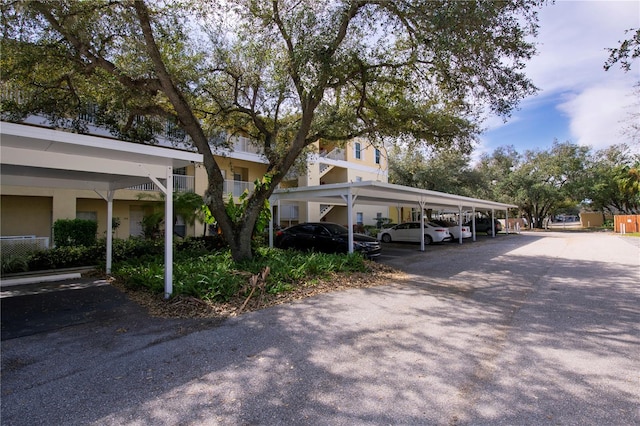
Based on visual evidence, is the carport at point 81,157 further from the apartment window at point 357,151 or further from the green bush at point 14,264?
the apartment window at point 357,151

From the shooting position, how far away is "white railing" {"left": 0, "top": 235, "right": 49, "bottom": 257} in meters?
10.0

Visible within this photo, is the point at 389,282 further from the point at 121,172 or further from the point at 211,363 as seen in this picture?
the point at 121,172

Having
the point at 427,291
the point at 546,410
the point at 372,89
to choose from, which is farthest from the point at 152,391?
the point at 372,89

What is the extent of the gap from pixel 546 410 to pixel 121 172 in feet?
23.5

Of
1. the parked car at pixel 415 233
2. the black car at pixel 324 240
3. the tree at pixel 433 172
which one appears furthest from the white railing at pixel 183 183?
the tree at pixel 433 172

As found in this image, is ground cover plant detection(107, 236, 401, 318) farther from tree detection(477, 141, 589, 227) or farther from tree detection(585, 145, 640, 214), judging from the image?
tree detection(585, 145, 640, 214)

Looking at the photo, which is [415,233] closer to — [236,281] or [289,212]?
[289,212]

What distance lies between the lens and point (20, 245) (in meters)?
10.4

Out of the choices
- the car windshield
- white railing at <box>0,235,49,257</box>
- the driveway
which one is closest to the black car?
the car windshield

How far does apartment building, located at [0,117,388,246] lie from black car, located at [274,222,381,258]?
1867 mm

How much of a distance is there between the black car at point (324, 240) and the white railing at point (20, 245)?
8.21 meters

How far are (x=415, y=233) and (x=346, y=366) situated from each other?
1684 centimetres

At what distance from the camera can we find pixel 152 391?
3.37 metres

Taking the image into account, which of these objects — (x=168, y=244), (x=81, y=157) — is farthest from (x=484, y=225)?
(x=81, y=157)
